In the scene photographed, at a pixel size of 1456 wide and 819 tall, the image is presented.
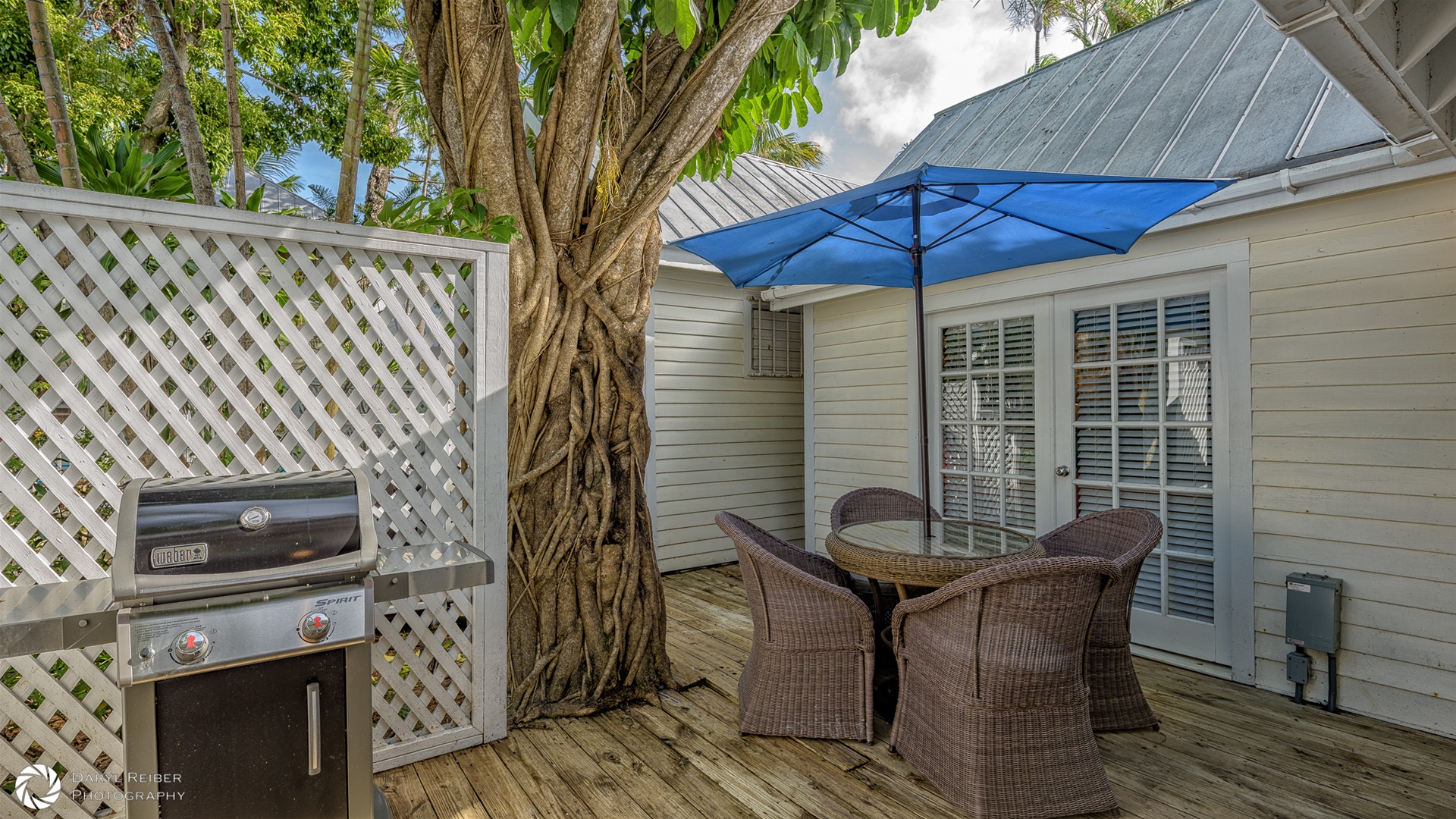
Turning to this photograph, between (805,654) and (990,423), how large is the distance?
7.98 ft

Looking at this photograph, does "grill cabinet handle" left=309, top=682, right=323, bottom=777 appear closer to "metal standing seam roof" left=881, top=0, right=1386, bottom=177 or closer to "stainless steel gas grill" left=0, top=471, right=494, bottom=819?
"stainless steel gas grill" left=0, top=471, right=494, bottom=819

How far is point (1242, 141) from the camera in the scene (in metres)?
3.45

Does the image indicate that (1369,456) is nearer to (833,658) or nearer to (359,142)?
(833,658)

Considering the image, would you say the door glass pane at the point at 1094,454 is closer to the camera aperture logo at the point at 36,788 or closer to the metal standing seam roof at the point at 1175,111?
the metal standing seam roof at the point at 1175,111

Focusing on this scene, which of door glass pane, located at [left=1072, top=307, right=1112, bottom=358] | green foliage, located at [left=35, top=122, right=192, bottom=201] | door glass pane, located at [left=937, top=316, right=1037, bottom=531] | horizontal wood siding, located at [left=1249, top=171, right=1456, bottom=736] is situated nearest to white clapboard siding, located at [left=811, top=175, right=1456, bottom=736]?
horizontal wood siding, located at [left=1249, top=171, right=1456, bottom=736]

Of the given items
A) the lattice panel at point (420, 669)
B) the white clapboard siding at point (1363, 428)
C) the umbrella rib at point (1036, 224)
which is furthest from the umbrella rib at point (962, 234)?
the lattice panel at point (420, 669)

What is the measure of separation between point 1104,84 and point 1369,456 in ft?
9.77

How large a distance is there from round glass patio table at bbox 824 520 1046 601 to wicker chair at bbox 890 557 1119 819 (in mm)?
228

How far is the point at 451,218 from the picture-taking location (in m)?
2.61

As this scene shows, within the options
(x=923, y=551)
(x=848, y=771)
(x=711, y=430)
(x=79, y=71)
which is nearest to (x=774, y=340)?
(x=711, y=430)

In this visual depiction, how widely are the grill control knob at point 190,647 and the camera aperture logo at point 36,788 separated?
970 mm

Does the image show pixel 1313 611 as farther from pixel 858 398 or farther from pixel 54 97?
pixel 54 97

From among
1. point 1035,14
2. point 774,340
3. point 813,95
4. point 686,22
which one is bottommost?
point 774,340

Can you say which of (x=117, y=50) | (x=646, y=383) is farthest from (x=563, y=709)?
(x=117, y=50)
